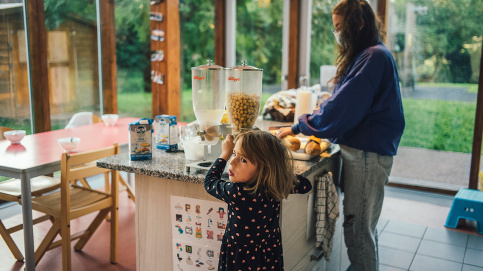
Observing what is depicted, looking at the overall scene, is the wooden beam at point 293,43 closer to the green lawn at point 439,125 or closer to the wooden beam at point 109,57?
the green lawn at point 439,125

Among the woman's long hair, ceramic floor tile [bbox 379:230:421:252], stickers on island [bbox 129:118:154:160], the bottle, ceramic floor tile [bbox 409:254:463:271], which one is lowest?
ceramic floor tile [bbox 409:254:463:271]

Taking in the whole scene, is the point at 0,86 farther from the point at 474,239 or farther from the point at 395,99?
the point at 474,239

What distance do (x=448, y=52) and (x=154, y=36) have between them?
3057 millimetres

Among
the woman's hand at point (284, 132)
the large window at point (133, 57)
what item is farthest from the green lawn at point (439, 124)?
the woman's hand at point (284, 132)

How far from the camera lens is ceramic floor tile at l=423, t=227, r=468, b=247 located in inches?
139

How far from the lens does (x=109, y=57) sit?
4.91 metres

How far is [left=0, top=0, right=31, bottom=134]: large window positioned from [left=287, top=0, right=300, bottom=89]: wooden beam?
2894mm

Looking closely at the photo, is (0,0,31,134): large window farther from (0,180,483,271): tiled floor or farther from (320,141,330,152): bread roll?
(320,141,330,152): bread roll

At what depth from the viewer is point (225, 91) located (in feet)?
7.33

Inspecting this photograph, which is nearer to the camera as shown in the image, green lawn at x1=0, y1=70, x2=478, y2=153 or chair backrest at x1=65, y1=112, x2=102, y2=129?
chair backrest at x1=65, y1=112, x2=102, y2=129

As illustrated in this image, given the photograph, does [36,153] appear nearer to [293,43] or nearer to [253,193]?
[253,193]

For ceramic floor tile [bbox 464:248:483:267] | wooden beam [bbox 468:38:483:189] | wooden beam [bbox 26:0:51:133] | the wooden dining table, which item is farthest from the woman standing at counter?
wooden beam [bbox 26:0:51:133]

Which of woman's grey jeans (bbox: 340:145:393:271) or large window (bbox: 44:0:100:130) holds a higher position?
large window (bbox: 44:0:100:130)

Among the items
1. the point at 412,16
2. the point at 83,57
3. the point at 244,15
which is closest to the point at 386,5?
the point at 412,16
